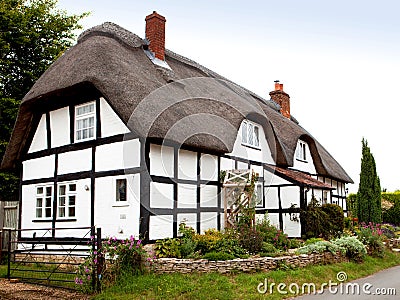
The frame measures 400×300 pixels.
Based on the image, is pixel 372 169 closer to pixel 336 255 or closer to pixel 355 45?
pixel 336 255

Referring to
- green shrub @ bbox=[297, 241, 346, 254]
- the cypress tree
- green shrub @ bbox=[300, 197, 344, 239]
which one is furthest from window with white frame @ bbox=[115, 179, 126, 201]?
the cypress tree

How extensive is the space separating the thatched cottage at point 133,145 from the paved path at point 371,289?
443cm

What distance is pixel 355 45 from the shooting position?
11.0 metres

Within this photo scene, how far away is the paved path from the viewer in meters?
9.34

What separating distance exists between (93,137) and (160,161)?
2.37 m

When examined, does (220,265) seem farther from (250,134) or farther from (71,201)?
(250,134)

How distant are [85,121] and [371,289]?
9105 mm

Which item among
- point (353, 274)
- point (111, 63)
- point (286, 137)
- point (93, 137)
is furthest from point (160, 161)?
point (286, 137)

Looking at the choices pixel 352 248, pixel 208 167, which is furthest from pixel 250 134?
pixel 352 248

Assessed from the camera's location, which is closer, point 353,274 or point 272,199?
point 353,274

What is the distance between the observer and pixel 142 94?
12297 mm

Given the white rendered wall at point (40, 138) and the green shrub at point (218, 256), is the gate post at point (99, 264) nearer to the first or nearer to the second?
the green shrub at point (218, 256)

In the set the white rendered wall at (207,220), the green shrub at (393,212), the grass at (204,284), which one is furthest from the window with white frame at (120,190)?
the green shrub at (393,212)

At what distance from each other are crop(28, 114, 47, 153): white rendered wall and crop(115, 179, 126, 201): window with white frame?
389 cm
